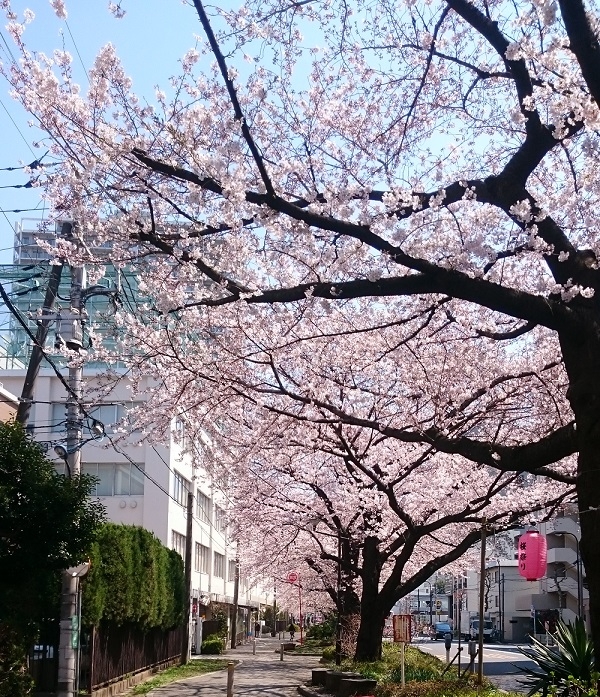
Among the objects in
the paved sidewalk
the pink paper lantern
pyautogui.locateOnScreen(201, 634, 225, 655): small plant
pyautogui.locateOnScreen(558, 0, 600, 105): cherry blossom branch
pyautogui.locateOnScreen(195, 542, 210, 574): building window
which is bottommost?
pyautogui.locateOnScreen(201, 634, 225, 655): small plant

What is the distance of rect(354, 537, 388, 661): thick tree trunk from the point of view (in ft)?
67.6

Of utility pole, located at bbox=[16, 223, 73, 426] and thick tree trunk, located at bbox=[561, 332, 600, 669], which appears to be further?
utility pole, located at bbox=[16, 223, 73, 426]

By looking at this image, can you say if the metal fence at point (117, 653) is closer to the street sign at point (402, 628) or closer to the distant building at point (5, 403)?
the distant building at point (5, 403)

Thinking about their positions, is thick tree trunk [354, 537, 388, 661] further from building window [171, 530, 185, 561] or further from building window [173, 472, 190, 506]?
building window [173, 472, 190, 506]

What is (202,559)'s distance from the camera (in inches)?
1953

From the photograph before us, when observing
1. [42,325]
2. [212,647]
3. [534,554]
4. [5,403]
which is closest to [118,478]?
[212,647]

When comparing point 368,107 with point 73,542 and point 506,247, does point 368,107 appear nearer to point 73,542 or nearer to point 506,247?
point 506,247

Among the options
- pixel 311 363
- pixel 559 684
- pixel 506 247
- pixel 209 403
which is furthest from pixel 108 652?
pixel 506 247

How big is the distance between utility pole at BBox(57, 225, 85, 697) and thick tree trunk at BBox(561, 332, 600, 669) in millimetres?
6843

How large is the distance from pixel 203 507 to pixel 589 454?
44.4 m

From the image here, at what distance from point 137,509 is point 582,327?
31275mm

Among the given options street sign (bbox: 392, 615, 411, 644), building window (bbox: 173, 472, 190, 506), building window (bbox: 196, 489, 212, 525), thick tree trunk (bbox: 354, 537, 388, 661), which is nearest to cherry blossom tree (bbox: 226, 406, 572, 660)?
thick tree trunk (bbox: 354, 537, 388, 661)

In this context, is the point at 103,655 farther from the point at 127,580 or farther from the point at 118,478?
the point at 118,478

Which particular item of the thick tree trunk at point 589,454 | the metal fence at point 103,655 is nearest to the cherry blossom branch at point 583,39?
the thick tree trunk at point 589,454
